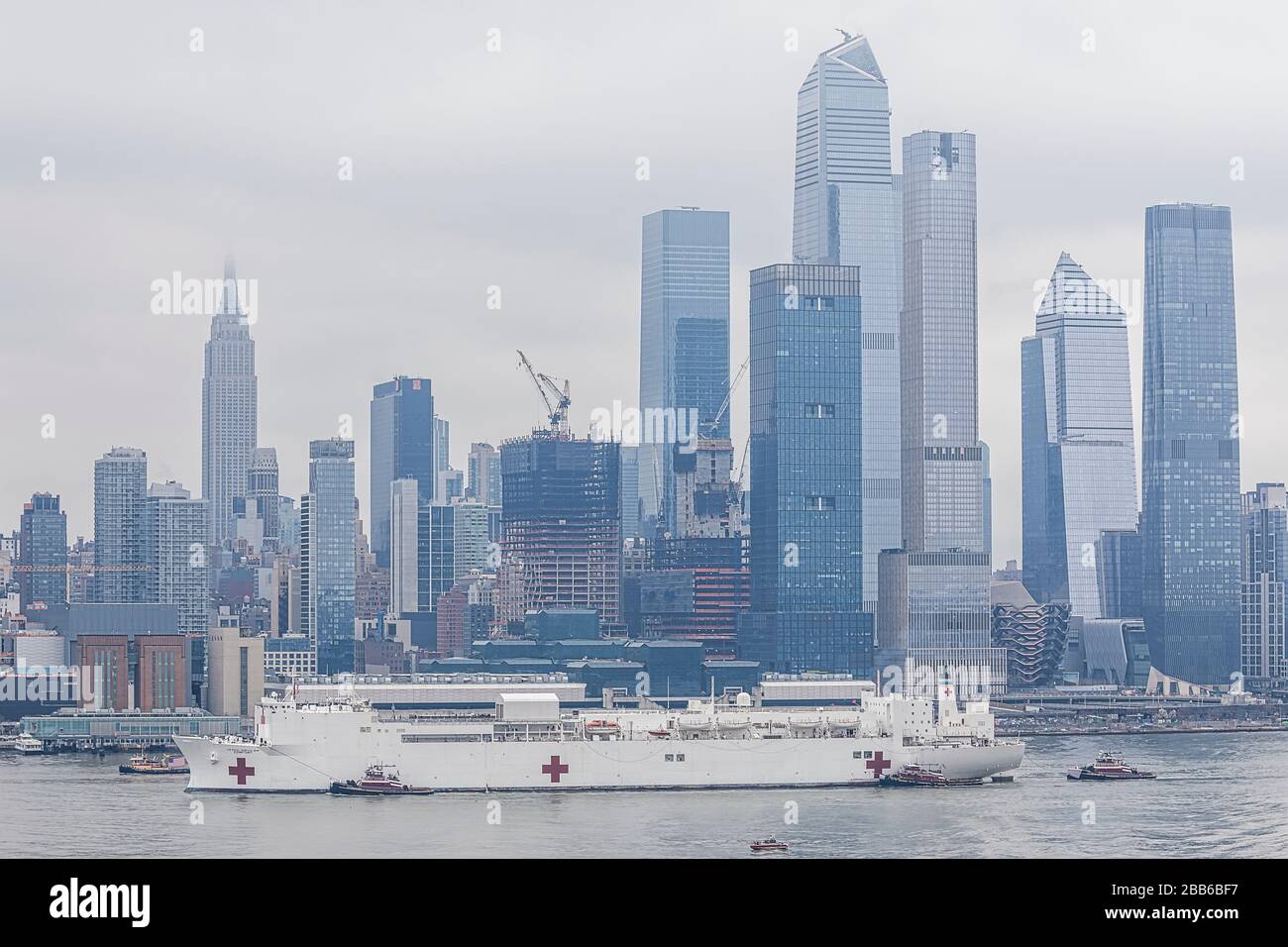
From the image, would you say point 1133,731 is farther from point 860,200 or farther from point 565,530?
point 860,200

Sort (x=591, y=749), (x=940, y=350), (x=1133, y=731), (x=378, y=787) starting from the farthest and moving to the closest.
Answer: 1. (x=940, y=350)
2. (x=1133, y=731)
3. (x=591, y=749)
4. (x=378, y=787)

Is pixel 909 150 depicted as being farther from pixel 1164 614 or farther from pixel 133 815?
pixel 133 815

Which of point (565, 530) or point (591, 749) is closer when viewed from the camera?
point (591, 749)

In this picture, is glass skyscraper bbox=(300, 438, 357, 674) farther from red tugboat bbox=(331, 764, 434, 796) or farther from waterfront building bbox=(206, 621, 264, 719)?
red tugboat bbox=(331, 764, 434, 796)

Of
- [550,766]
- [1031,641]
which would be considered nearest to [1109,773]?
[550,766]

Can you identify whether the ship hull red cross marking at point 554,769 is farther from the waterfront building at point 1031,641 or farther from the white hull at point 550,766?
the waterfront building at point 1031,641

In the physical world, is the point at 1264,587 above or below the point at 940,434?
below
